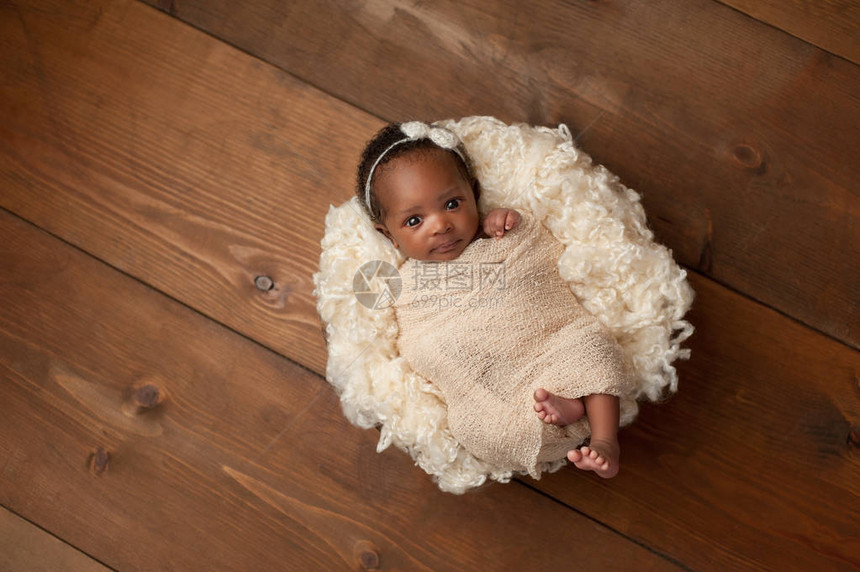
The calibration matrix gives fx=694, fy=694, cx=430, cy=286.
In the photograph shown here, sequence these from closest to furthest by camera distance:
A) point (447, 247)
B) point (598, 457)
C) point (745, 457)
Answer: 1. point (598, 457)
2. point (447, 247)
3. point (745, 457)

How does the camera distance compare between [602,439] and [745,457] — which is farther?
[745,457]

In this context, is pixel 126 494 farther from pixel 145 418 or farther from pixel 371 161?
pixel 371 161

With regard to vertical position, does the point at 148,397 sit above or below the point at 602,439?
below

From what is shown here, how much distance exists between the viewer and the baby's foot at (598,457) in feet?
3.06

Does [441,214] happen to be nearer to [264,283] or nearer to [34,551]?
[264,283]

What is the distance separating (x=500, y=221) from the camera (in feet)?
3.44

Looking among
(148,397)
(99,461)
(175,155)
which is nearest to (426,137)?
(175,155)

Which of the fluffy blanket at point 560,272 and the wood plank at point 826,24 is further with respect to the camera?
the wood plank at point 826,24

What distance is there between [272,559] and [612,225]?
791mm

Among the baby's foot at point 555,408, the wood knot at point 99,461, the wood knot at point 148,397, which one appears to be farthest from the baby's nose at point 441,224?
the wood knot at point 99,461

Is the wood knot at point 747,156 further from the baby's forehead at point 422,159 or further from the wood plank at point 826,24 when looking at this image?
the baby's forehead at point 422,159

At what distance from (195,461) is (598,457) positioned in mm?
696

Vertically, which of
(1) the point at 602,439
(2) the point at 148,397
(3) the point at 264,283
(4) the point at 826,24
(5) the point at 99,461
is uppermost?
(4) the point at 826,24

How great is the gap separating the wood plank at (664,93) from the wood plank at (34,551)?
3.02ft
